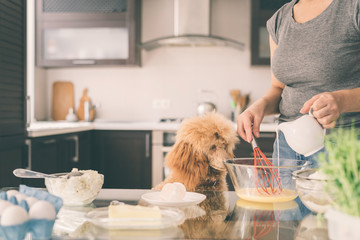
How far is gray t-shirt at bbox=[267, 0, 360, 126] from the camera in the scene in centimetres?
123

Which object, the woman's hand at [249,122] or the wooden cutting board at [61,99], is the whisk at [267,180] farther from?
the wooden cutting board at [61,99]

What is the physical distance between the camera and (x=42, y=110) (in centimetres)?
382

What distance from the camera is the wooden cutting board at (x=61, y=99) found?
384 cm

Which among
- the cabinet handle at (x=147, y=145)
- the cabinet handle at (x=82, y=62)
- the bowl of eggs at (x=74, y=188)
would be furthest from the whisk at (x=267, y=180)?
the cabinet handle at (x=82, y=62)

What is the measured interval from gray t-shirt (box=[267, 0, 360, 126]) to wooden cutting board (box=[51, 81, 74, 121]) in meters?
2.84

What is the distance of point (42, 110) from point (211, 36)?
1914 mm

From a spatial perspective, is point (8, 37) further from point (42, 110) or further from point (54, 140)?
point (42, 110)

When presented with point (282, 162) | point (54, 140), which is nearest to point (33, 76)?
point (54, 140)

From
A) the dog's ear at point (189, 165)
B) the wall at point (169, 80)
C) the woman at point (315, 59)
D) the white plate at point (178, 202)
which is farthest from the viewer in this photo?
the wall at point (169, 80)

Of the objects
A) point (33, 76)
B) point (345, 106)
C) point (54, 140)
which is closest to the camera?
point (345, 106)

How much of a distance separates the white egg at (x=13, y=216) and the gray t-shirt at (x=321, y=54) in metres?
1.06

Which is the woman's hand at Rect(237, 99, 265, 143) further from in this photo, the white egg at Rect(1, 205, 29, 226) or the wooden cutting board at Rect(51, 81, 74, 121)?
the wooden cutting board at Rect(51, 81, 74, 121)

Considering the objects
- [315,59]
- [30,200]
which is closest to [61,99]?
[315,59]

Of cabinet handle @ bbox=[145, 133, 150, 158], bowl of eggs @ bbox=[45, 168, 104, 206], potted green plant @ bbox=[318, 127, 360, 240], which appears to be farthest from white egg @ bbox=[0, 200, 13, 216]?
cabinet handle @ bbox=[145, 133, 150, 158]
